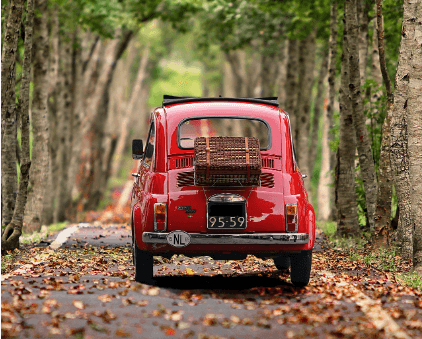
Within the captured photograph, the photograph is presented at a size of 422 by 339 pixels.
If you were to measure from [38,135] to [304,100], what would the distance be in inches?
356

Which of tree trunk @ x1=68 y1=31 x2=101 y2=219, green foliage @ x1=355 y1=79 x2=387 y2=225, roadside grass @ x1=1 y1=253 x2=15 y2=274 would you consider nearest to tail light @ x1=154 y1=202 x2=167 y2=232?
roadside grass @ x1=1 y1=253 x2=15 y2=274

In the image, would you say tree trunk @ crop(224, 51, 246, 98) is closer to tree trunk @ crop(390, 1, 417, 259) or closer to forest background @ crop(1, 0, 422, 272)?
forest background @ crop(1, 0, 422, 272)

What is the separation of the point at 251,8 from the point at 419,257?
1405 centimetres

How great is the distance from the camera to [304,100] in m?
23.0

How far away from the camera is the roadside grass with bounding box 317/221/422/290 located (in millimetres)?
9484

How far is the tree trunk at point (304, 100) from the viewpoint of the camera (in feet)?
72.6

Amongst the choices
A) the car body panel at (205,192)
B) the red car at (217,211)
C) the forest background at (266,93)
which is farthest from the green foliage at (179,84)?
the red car at (217,211)

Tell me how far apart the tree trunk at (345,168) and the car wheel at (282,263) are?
443 centimetres

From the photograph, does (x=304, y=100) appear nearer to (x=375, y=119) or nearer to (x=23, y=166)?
(x=375, y=119)

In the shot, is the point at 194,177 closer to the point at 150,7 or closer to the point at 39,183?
the point at 39,183

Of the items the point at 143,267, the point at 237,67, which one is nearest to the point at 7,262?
the point at 143,267

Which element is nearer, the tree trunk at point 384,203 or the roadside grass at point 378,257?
the roadside grass at point 378,257

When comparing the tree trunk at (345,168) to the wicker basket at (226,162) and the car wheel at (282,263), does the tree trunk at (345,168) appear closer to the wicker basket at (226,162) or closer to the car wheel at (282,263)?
the car wheel at (282,263)

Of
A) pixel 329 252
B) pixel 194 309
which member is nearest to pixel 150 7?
pixel 329 252
